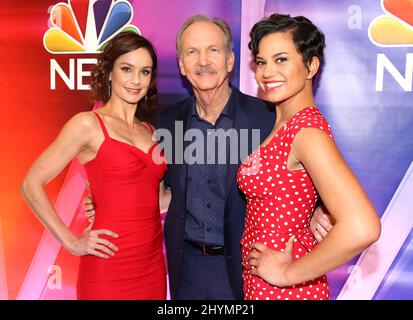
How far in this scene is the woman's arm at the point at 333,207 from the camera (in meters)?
1.47

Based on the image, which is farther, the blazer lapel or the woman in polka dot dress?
the blazer lapel

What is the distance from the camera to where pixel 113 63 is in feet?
7.72

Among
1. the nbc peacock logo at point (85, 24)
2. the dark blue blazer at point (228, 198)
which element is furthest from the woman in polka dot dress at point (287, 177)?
the nbc peacock logo at point (85, 24)

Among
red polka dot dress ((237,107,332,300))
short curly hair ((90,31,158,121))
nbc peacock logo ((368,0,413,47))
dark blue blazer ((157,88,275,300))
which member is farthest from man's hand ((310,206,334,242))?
nbc peacock logo ((368,0,413,47))

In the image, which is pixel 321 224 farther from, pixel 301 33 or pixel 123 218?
pixel 123 218

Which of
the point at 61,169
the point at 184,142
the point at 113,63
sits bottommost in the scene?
the point at 61,169

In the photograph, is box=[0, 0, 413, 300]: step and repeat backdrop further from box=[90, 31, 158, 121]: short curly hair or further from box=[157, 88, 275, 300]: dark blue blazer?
box=[157, 88, 275, 300]: dark blue blazer

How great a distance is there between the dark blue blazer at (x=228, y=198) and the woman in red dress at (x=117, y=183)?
8cm

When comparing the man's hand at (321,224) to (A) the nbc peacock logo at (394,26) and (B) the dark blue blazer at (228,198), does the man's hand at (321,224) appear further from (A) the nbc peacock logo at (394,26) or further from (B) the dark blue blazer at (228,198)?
(A) the nbc peacock logo at (394,26)

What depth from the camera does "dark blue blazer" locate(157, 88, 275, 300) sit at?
87.6 inches

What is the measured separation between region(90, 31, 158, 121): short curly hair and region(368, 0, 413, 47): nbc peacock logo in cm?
129

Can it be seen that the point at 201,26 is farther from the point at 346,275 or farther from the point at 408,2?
the point at 346,275

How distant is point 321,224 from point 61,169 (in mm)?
1248

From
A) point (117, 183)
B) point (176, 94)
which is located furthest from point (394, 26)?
point (117, 183)
